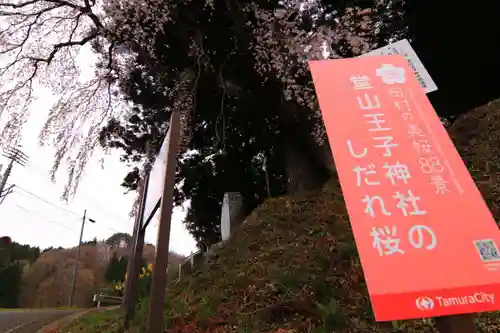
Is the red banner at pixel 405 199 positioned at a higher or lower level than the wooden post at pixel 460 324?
higher

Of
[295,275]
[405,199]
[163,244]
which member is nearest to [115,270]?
[295,275]

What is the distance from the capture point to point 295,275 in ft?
12.4

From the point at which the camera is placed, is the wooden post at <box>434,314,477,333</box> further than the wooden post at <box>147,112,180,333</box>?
No

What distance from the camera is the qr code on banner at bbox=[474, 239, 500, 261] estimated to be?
1527 millimetres

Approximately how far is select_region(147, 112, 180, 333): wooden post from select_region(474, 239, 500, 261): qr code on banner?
6.34 feet

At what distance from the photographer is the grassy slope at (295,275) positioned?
312cm

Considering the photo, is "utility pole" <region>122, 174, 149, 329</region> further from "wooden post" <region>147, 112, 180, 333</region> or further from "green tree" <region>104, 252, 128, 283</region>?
"green tree" <region>104, 252, 128, 283</region>

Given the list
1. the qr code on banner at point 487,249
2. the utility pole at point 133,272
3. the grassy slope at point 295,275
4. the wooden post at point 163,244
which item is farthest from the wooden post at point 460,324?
the utility pole at point 133,272

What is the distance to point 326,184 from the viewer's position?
21.2ft

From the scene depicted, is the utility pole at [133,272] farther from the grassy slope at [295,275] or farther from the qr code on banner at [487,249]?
the qr code on banner at [487,249]

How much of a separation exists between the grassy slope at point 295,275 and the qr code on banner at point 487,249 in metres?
1.51

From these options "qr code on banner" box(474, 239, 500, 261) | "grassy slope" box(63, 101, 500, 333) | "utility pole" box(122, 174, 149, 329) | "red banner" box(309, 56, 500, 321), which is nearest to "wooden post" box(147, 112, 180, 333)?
"grassy slope" box(63, 101, 500, 333)

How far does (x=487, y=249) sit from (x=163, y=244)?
2019 mm

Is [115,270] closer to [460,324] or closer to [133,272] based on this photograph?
[133,272]
